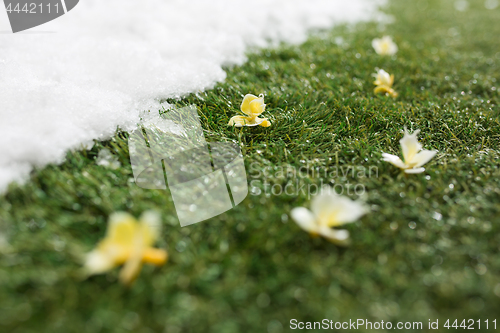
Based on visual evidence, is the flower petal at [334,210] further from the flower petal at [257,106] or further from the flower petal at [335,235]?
the flower petal at [257,106]

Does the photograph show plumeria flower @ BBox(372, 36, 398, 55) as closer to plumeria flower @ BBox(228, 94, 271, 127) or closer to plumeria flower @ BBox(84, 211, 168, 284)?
plumeria flower @ BBox(228, 94, 271, 127)

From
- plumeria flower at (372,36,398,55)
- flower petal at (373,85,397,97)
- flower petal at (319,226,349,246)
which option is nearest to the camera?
flower petal at (319,226,349,246)

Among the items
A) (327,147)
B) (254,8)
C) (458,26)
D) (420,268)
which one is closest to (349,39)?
(254,8)

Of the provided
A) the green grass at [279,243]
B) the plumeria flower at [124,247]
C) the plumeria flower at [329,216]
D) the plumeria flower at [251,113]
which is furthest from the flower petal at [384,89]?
the plumeria flower at [124,247]

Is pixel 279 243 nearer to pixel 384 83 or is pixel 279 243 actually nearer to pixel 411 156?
pixel 411 156

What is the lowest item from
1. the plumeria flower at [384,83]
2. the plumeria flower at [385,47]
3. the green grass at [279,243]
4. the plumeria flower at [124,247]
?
the green grass at [279,243]

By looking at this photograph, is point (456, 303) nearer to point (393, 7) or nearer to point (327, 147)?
point (327, 147)

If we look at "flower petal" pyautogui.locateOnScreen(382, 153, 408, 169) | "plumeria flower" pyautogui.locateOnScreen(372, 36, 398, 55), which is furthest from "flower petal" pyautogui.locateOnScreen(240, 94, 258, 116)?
"plumeria flower" pyautogui.locateOnScreen(372, 36, 398, 55)
